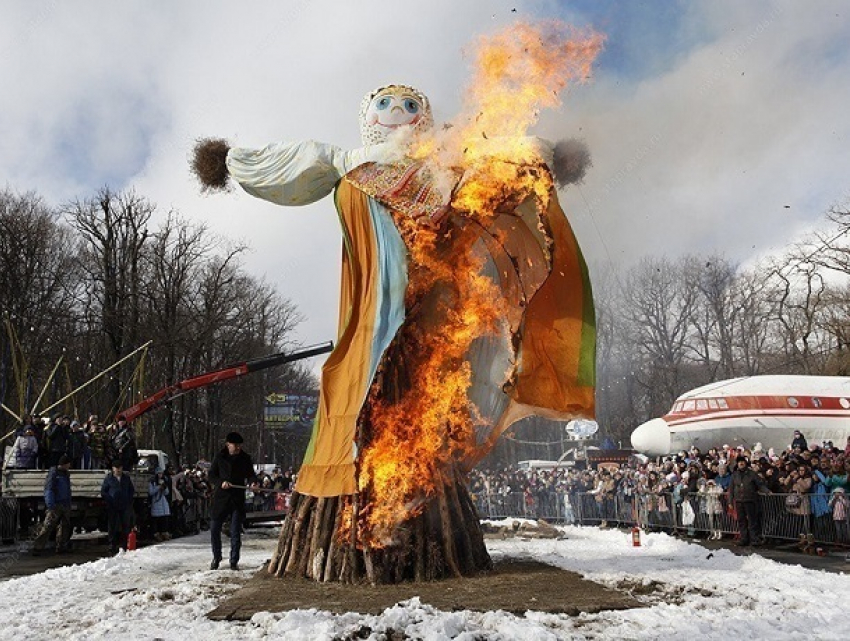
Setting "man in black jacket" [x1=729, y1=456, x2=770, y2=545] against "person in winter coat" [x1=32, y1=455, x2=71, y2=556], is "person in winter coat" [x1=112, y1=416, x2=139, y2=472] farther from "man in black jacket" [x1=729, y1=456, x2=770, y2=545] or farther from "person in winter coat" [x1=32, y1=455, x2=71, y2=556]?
"man in black jacket" [x1=729, y1=456, x2=770, y2=545]

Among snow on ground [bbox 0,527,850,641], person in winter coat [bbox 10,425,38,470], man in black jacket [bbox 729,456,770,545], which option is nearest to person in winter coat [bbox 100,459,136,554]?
person in winter coat [bbox 10,425,38,470]

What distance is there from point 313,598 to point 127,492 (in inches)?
366

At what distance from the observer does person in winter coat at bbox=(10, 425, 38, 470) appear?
54.7 feet

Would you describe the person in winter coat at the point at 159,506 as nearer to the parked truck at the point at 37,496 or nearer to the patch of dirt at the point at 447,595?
the parked truck at the point at 37,496

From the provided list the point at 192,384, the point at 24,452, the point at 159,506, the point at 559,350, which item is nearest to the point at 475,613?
the point at 559,350

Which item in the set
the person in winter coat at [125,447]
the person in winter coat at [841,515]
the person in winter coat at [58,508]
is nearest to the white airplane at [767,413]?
the person in winter coat at [841,515]

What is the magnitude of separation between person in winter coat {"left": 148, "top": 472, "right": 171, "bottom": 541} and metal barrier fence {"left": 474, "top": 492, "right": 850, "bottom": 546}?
11.1 metres

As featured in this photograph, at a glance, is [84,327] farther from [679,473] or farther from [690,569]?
[690,569]

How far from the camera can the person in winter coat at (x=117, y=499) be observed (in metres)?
15.5

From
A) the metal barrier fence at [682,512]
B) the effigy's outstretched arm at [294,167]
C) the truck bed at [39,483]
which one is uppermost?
the effigy's outstretched arm at [294,167]

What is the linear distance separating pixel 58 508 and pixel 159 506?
454 cm

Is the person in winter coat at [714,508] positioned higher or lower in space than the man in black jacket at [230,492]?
lower

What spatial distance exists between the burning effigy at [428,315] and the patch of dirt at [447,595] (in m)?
0.38

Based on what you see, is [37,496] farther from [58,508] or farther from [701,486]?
[701,486]
